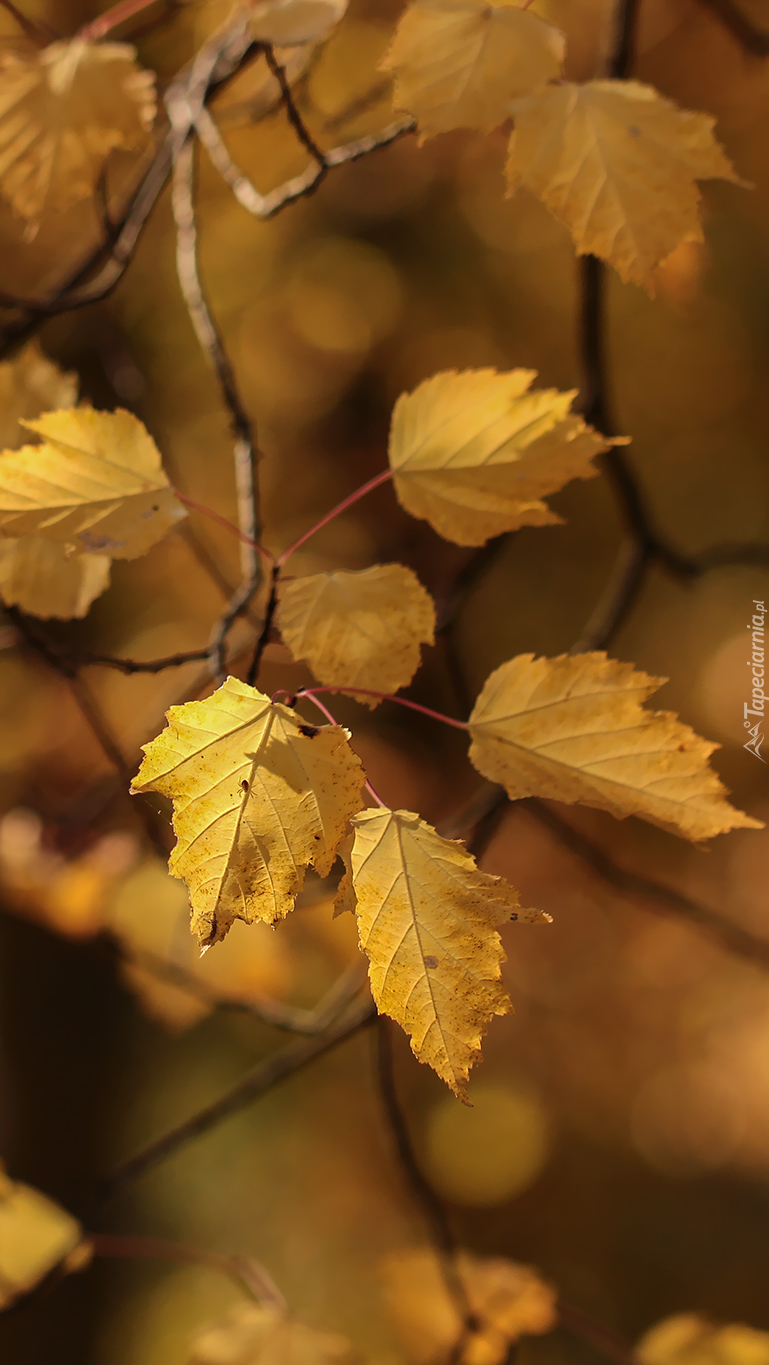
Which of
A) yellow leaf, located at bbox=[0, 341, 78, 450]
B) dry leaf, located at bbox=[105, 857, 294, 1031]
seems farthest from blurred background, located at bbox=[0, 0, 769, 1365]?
yellow leaf, located at bbox=[0, 341, 78, 450]

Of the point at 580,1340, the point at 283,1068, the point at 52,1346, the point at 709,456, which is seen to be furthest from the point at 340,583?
the point at 52,1346

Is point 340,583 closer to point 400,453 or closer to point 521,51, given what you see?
point 400,453

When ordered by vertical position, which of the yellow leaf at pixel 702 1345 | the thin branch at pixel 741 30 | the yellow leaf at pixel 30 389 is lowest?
the yellow leaf at pixel 702 1345

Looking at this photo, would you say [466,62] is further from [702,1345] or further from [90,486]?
[702,1345]

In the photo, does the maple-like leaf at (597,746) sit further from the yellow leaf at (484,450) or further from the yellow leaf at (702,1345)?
the yellow leaf at (702,1345)

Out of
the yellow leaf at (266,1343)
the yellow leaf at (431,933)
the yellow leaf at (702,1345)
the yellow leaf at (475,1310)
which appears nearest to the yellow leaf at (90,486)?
the yellow leaf at (431,933)

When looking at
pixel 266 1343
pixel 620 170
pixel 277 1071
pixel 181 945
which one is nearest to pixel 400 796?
pixel 181 945
